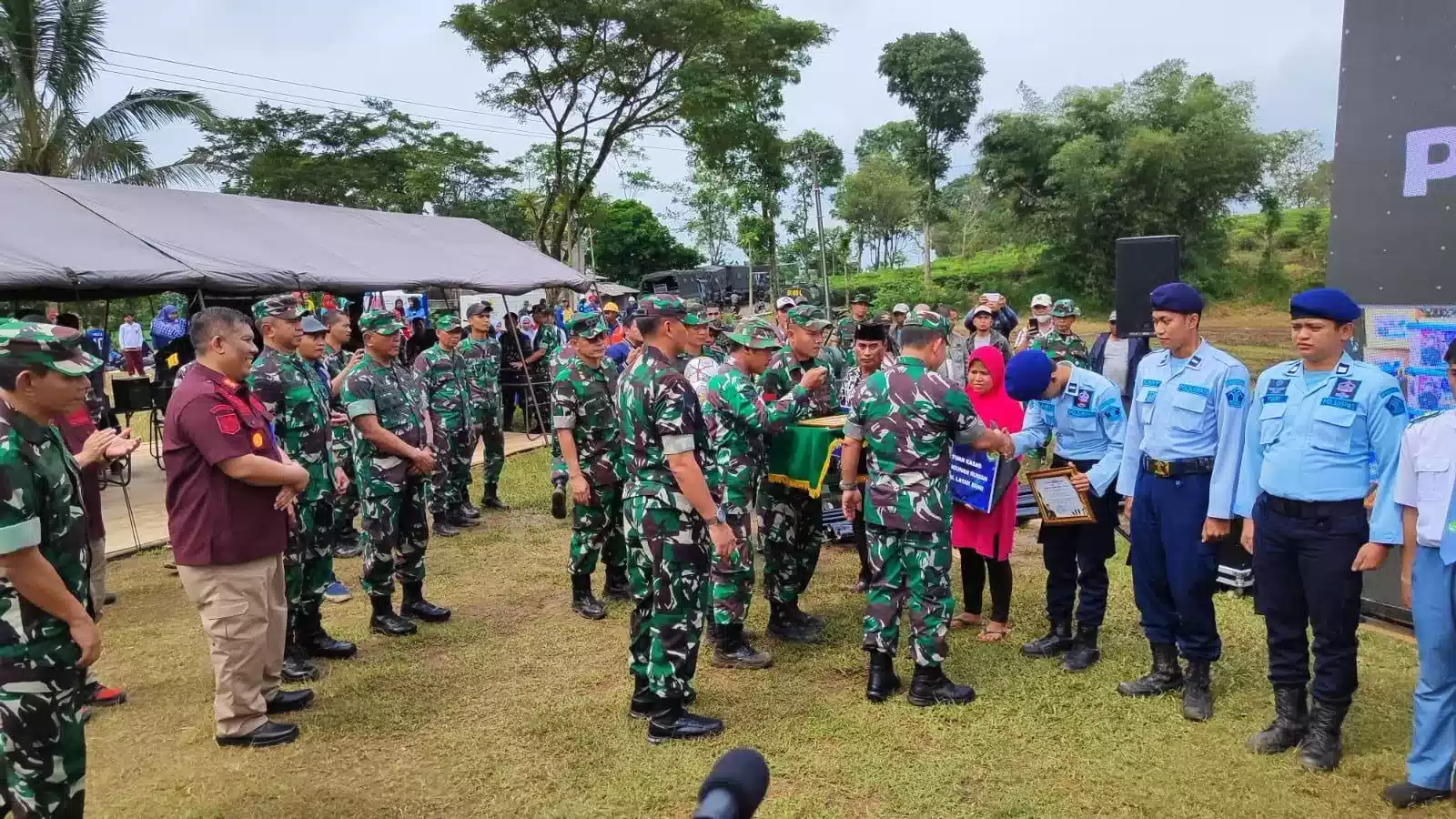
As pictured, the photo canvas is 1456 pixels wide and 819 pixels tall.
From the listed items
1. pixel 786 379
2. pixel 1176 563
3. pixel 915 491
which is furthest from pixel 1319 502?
pixel 786 379

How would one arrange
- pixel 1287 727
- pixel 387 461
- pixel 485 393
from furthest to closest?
pixel 485 393 → pixel 387 461 → pixel 1287 727

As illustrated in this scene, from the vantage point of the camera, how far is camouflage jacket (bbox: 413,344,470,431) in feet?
26.2

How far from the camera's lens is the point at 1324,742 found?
3.60 m

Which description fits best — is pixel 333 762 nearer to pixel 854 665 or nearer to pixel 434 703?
pixel 434 703

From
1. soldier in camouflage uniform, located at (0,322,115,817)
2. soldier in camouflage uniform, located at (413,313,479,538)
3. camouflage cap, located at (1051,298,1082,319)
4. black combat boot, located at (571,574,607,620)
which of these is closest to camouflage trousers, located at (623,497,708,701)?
black combat boot, located at (571,574,607,620)

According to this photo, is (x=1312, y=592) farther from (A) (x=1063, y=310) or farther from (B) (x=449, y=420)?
(B) (x=449, y=420)

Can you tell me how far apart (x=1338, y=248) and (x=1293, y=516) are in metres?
2.50

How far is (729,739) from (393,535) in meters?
2.52

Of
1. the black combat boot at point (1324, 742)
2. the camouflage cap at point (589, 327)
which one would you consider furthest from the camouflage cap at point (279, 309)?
the black combat boot at point (1324, 742)

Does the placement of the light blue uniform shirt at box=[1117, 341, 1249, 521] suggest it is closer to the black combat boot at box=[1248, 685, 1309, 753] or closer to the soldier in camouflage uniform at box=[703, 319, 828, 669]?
the black combat boot at box=[1248, 685, 1309, 753]

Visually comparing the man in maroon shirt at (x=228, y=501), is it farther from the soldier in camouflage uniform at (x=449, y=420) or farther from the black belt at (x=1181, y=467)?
the black belt at (x=1181, y=467)

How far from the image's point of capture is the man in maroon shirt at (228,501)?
373 cm

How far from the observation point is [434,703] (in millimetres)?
4590

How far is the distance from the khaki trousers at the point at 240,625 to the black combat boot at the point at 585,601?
199 cm
